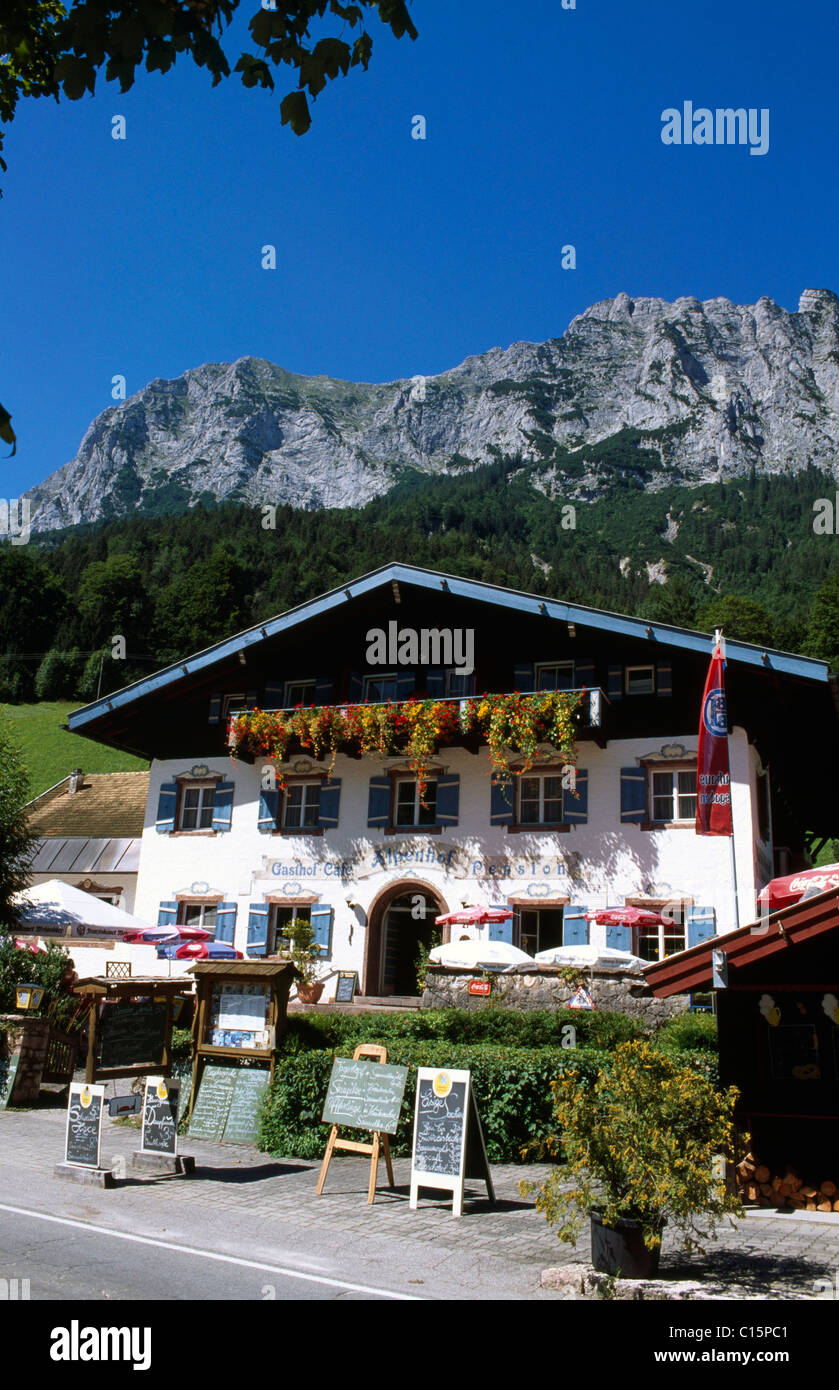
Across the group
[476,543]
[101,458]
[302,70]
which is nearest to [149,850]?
[302,70]

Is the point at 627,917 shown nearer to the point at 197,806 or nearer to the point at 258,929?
the point at 258,929

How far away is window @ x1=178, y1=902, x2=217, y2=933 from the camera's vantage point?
79.0 feet

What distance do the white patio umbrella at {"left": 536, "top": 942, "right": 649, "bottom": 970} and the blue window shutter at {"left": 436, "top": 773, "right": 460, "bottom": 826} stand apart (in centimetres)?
490

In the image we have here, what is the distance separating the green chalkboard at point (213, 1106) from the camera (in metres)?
12.9

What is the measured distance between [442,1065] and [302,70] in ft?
34.6

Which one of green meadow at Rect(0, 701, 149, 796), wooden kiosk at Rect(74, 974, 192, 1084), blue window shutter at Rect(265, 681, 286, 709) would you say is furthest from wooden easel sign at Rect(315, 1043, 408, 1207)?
green meadow at Rect(0, 701, 149, 796)

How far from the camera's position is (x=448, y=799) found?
22609mm

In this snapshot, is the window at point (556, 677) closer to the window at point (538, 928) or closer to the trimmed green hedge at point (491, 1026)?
the window at point (538, 928)

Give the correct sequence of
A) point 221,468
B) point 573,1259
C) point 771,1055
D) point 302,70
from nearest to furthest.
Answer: point 302,70, point 573,1259, point 771,1055, point 221,468

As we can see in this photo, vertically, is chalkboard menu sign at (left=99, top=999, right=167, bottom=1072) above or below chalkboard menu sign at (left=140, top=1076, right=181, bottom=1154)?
above

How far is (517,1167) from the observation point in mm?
11898

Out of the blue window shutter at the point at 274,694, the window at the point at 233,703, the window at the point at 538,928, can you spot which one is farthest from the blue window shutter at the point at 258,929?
the window at the point at 538,928

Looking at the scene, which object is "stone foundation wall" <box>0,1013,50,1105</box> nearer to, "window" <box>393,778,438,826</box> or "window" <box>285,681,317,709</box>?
"window" <box>393,778,438,826</box>
